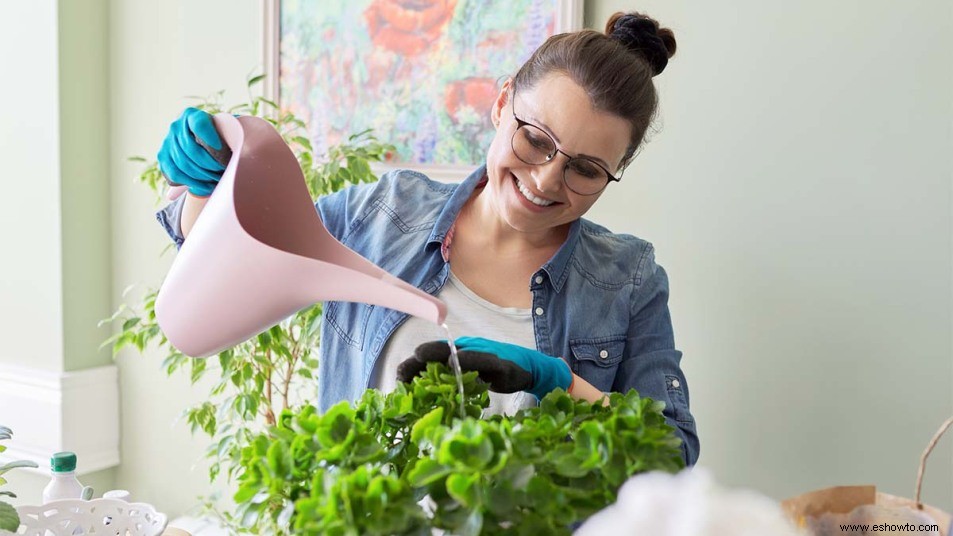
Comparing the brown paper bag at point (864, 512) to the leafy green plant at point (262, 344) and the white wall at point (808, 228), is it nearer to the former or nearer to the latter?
the white wall at point (808, 228)

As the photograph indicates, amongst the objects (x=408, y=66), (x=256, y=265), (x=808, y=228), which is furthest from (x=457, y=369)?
(x=408, y=66)

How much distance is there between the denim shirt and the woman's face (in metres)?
0.11

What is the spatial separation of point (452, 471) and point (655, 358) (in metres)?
0.76

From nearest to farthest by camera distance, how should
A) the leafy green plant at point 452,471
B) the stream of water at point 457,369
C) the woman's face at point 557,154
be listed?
1. the leafy green plant at point 452,471
2. the stream of water at point 457,369
3. the woman's face at point 557,154

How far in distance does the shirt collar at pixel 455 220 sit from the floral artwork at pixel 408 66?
0.61 meters

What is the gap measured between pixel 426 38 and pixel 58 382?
58.1 inches

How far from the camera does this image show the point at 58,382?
255 centimetres

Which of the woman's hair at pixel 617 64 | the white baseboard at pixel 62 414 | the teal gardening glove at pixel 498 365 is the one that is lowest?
the white baseboard at pixel 62 414

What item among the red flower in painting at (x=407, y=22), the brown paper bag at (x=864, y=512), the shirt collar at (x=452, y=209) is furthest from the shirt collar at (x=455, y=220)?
the red flower in painting at (x=407, y=22)

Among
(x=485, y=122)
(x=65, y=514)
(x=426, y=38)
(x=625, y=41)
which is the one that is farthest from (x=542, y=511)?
(x=426, y=38)

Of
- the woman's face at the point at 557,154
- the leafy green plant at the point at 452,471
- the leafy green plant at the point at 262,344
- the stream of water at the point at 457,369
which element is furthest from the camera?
the leafy green plant at the point at 262,344

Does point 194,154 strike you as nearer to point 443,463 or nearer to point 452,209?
point 452,209

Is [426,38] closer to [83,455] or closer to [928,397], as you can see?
[928,397]

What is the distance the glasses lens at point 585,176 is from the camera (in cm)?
117
